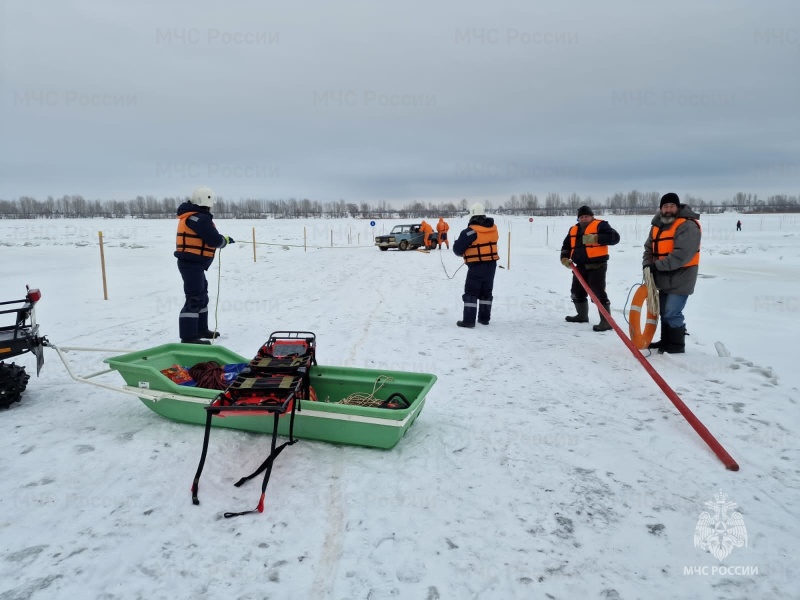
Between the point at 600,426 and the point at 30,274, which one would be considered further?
the point at 30,274

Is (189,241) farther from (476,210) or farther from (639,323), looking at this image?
(639,323)

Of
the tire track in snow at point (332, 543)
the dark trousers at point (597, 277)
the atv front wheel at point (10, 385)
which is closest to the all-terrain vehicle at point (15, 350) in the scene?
the atv front wheel at point (10, 385)

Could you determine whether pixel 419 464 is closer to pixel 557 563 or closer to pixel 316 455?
pixel 316 455

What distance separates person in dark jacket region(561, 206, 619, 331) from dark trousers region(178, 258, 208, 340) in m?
5.12

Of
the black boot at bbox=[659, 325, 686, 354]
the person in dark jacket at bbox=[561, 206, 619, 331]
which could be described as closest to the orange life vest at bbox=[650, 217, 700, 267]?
the black boot at bbox=[659, 325, 686, 354]

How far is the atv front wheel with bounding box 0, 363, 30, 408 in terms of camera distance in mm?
3982

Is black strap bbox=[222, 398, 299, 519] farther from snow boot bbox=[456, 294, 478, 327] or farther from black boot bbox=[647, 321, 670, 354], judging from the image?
black boot bbox=[647, 321, 670, 354]

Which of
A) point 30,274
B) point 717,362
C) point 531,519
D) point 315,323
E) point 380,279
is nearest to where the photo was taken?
point 531,519

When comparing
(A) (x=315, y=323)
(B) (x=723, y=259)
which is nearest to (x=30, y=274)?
(A) (x=315, y=323)

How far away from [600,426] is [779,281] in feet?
41.2

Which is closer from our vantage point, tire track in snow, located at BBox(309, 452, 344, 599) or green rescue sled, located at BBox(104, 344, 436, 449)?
tire track in snow, located at BBox(309, 452, 344, 599)

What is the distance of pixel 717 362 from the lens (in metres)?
5.27

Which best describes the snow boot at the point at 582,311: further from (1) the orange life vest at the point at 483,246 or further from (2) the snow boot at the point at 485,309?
(1) the orange life vest at the point at 483,246

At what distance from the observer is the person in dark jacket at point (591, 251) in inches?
267
